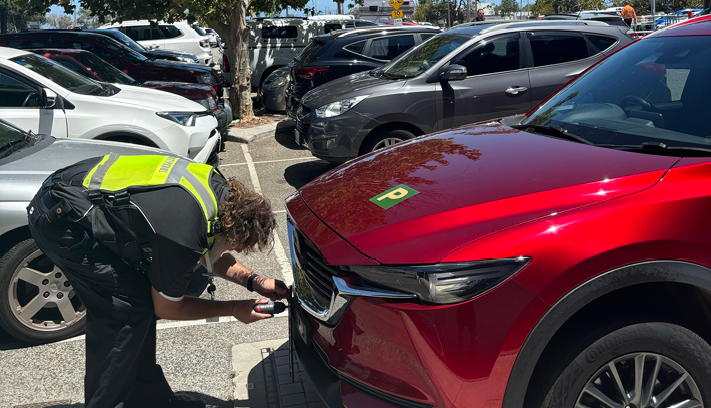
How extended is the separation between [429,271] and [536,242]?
368mm

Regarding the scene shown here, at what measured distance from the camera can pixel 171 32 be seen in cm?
2195

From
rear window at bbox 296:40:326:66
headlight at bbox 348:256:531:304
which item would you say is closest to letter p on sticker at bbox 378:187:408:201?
headlight at bbox 348:256:531:304

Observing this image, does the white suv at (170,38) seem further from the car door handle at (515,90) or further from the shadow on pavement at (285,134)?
the car door handle at (515,90)

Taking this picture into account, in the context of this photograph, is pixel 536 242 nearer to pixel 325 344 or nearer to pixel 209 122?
pixel 325 344

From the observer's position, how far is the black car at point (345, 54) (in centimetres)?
1019

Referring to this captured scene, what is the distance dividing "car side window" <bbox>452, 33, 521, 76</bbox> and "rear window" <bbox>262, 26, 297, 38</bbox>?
799 centimetres

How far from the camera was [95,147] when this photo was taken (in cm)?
455

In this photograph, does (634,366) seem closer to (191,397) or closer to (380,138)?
(191,397)

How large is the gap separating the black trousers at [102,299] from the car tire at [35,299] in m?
1.24

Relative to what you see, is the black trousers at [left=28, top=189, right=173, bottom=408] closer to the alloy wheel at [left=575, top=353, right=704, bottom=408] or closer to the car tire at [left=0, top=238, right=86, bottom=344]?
the car tire at [left=0, top=238, right=86, bottom=344]

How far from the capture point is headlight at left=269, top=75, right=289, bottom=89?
12211mm

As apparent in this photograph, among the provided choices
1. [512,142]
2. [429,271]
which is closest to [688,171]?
[512,142]

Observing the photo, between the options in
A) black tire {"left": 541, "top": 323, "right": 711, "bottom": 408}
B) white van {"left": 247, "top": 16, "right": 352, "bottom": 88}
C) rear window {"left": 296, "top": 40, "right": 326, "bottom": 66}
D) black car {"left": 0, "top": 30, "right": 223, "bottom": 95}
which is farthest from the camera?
white van {"left": 247, "top": 16, "right": 352, "bottom": 88}

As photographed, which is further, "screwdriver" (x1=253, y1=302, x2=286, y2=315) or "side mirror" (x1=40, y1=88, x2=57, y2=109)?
"side mirror" (x1=40, y1=88, x2=57, y2=109)
